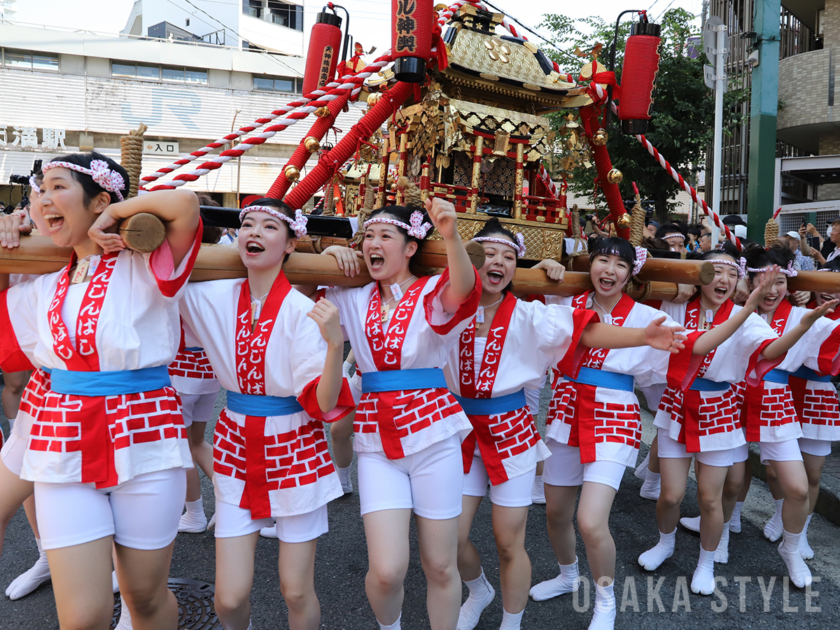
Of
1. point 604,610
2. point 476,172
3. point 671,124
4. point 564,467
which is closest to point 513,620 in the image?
point 604,610

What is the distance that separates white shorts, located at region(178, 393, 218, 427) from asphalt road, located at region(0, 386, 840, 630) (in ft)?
2.40

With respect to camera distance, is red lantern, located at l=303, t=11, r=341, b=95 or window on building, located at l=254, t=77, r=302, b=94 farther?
window on building, located at l=254, t=77, r=302, b=94

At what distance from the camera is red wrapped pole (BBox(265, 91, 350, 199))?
4.03 metres

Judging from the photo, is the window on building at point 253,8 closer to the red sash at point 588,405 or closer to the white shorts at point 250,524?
the red sash at point 588,405

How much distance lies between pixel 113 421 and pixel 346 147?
2.57 m

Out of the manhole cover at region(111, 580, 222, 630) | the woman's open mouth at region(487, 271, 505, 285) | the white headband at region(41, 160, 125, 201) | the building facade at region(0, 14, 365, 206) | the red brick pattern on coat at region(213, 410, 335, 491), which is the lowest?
the manhole cover at region(111, 580, 222, 630)

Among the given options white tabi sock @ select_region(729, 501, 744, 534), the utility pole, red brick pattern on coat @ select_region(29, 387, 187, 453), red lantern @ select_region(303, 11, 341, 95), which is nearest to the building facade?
the utility pole

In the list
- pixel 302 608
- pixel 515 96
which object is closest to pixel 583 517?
pixel 302 608

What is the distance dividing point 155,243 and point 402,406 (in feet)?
3.60

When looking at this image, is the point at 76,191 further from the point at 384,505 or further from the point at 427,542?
the point at 427,542

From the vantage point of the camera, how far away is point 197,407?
3793mm

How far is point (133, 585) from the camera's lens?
213 cm

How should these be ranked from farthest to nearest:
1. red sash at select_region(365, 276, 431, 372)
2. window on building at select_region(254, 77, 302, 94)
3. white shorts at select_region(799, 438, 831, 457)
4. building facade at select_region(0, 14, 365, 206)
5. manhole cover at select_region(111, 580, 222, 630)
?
1. window on building at select_region(254, 77, 302, 94)
2. building facade at select_region(0, 14, 365, 206)
3. white shorts at select_region(799, 438, 831, 457)
4. manhole cover at select_region(111, 580, 222, 630)
5. red sash at select_region(365, 276, 431, 372)

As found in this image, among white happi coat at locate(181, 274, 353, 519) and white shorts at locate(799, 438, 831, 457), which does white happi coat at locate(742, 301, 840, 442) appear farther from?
white happi coat at locate(181, 274, 353, 519)
